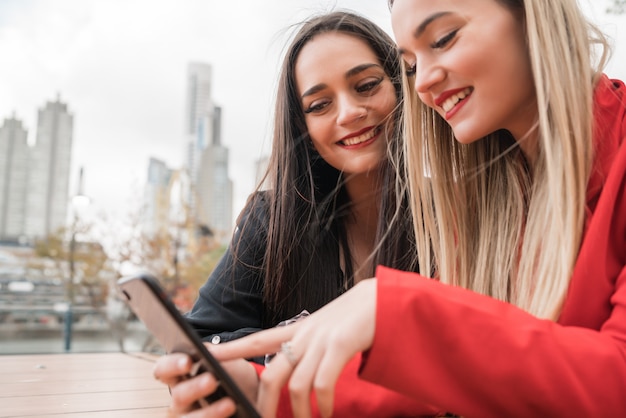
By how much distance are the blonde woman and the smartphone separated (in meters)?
0.04

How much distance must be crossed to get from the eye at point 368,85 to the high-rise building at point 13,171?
18815 millimetres

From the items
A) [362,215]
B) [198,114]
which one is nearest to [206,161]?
[198,114]

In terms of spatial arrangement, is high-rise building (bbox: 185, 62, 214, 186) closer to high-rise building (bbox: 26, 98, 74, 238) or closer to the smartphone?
high-rise building (bbox: 26, 98, 74, 238)

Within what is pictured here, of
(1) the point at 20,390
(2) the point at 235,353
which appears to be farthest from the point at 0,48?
(2) the point at 235,353

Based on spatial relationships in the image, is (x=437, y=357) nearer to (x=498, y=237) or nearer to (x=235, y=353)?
(x=235, y=353)

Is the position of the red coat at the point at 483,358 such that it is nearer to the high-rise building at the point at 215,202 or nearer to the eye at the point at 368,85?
the eye at the point at 368,85

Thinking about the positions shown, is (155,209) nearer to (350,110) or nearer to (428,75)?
(350,110)

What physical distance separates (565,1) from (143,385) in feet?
5.00

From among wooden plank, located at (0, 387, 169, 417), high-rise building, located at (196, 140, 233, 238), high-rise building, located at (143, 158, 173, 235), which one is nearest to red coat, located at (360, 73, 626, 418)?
wooden plank, located at (0, 387, 169, 417)

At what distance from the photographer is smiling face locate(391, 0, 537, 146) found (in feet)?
2.94

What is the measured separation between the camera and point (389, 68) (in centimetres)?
169

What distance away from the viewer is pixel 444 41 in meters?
0.93

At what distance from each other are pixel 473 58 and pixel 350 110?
0.68m

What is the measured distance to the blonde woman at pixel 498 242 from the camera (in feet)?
1.85
